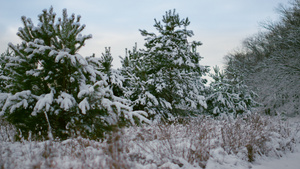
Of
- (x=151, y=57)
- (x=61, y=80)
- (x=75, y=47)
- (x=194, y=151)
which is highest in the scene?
(x=151, y=57)

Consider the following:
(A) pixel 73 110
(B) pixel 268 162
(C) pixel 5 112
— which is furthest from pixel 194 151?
(C) pixel 5 112

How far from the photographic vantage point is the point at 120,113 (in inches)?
195

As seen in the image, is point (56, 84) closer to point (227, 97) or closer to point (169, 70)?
point (169, 70)

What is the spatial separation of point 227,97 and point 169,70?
478 centimetres

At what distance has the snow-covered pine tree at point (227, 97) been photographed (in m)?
12.1

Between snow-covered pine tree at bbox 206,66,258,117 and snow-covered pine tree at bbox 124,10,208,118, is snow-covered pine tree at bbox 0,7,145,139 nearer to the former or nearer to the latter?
snow-covered pine tree at bbox 124,10,208,118

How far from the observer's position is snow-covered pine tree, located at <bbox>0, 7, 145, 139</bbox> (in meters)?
4.56

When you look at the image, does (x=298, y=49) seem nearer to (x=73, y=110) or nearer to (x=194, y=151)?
(x=194, y=151)

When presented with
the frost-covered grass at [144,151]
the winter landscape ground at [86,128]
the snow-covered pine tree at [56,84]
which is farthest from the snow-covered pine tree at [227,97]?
the snow-covered pine tree at [56,84]

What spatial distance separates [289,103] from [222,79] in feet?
17.7

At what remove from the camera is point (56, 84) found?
5289 millimetres

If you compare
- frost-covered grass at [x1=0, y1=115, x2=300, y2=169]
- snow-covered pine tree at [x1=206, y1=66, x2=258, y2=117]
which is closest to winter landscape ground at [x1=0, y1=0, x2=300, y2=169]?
frost-covered grass at [x1=0, y1=115, x2=300, y2=169]

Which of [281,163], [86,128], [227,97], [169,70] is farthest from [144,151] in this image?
[227,97]

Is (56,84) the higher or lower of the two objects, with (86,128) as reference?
higher
